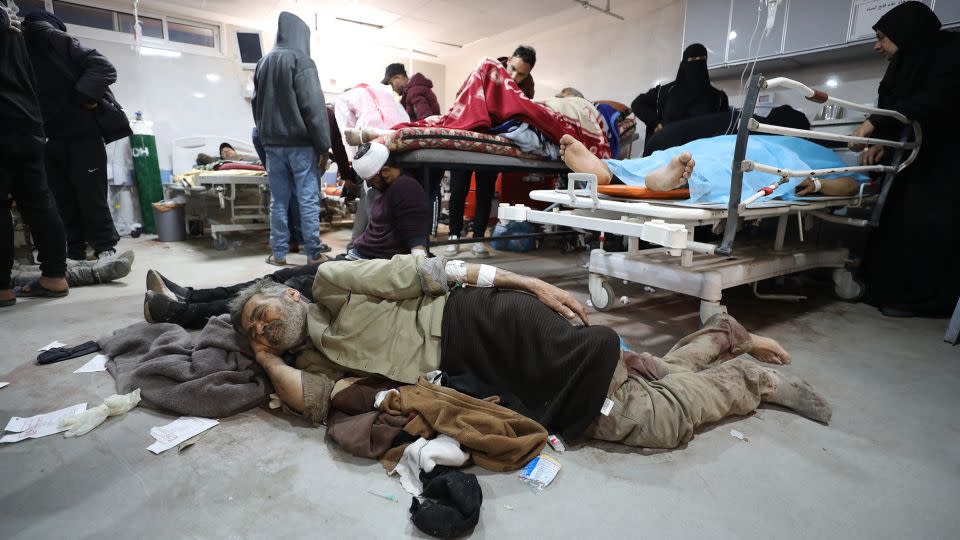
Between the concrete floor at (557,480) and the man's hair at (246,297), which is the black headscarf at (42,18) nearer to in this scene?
the concrete floor at (557,480)

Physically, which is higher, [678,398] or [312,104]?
[312,104]

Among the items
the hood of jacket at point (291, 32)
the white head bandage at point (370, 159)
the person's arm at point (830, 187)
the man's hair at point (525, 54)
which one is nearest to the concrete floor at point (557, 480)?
the person's arm at point (830, 187)

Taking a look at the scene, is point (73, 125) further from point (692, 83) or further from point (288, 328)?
point (692, 83)

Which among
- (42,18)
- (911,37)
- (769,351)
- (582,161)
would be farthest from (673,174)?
(42,18)

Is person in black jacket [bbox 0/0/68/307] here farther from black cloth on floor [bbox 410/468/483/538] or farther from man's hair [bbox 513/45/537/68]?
man's hair [bbox 513/45/537/68]

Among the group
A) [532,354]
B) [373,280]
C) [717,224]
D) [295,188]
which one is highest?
[295,188]

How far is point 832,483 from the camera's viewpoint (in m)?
1.38

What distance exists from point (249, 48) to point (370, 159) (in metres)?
5.69

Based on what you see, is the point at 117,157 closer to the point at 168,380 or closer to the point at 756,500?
the point at 168,380

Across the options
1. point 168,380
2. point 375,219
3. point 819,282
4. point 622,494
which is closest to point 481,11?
point 375,219

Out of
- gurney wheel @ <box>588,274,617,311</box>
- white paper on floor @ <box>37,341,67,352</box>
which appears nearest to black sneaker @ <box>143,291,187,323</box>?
white paper on floor @ <box>37,341,67,352</box>

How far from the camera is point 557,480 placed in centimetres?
138

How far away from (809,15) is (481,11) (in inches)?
159

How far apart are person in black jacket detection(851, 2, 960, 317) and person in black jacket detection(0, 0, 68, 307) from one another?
16.4 feet
